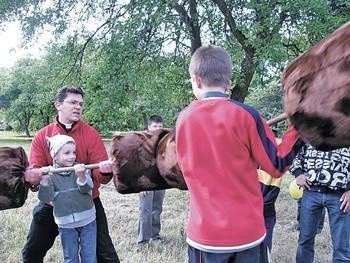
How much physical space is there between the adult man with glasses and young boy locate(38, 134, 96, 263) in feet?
0.47

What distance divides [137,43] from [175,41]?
92 centimetres

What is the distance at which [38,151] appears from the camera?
3967 millimetres

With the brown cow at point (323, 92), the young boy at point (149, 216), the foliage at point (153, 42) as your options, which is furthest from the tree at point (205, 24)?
the brown cow at point (323, 92)

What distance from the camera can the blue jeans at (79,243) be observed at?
3820mm

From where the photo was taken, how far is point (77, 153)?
13.1 ft

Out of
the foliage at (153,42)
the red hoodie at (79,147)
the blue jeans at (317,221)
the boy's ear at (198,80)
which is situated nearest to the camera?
the boy's ear at (198,80)

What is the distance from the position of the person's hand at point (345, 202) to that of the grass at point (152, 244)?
1.16 m

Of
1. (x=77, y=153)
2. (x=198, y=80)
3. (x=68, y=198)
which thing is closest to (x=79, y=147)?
(x=77, y=153)

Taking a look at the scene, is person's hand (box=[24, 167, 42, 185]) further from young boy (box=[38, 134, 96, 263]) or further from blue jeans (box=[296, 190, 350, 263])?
blue jeans (box=[296, 190, 350, 263])

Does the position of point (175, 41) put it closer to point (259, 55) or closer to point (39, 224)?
point (259, 55)

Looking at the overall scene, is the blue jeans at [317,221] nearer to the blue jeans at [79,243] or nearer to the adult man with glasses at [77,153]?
the adult man with glasses at [77,153]

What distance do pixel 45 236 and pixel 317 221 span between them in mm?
2342

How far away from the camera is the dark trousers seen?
13.3 feet

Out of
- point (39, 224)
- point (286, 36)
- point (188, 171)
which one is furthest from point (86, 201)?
point (286, 36)
